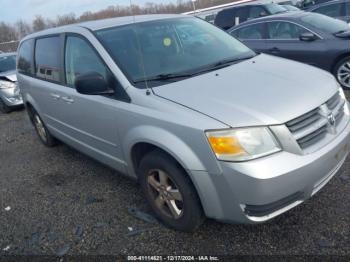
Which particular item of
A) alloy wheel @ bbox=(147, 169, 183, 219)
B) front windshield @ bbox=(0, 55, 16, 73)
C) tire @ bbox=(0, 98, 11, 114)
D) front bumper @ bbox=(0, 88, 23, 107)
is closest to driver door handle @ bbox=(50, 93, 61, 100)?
alloy wheel @ bbox=(147, 169, 183, 219)

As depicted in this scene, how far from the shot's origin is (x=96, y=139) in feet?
11.3

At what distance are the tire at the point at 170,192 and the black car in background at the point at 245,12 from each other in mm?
9966

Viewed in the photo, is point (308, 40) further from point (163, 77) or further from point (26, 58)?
point (26, 58)

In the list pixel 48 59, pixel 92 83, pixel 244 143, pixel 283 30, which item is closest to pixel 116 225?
pixel 92 83

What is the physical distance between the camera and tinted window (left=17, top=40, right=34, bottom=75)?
4.90 m

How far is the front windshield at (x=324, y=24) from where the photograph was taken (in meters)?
6.27

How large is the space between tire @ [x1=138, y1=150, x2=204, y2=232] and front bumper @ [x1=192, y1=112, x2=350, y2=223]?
130 millimetres

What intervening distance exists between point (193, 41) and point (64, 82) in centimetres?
152

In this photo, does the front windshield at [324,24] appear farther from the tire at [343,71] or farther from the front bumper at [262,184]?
the front bumper at [262,184]

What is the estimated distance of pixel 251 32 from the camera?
24.1 feet

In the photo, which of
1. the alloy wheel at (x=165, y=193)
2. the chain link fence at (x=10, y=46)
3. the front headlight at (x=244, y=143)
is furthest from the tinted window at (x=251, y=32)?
the chain link fence at (x=10, y=46)

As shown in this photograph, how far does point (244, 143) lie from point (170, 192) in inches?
32.6

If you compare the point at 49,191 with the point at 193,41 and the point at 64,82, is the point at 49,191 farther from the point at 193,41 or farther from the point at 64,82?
the point at 193,41

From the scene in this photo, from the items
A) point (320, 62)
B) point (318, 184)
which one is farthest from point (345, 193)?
point (320, 62)
